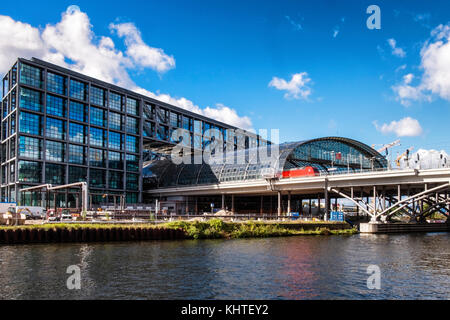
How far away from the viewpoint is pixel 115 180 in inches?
5103

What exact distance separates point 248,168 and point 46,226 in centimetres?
6908

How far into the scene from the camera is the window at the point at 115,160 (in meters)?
128

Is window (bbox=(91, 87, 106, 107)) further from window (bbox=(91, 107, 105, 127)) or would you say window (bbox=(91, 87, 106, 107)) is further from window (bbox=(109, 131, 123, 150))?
window (bbox=(109, 131, 123, 150))

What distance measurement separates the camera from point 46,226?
49.2m

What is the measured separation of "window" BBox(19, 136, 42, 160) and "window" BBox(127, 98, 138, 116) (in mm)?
32075

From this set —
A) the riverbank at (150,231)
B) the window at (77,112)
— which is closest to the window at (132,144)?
the window at (77,112)

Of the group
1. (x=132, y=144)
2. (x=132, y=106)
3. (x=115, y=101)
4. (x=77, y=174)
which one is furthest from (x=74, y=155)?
(x=132, y=106)

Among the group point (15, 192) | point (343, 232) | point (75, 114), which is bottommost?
point (343, 232)

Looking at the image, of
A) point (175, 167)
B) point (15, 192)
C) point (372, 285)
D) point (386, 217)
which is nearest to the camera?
point (372, 285)
